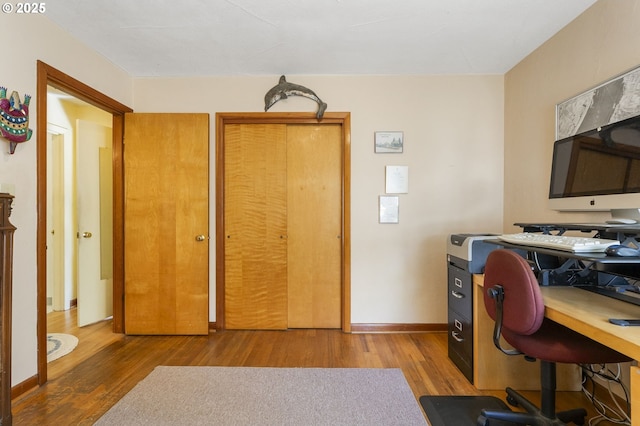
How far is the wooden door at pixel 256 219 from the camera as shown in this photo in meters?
2.84

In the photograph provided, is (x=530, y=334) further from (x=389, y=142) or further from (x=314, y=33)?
(x=314, y=33)

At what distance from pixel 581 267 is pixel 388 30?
193 cm

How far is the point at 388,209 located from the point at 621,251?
173 cm

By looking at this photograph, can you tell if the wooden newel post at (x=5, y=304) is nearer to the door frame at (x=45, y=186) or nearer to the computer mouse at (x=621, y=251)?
the door frame at (x=45, y=186)

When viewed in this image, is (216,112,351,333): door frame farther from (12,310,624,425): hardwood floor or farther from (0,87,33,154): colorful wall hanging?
(0,87,33,154): colorful wall hanging

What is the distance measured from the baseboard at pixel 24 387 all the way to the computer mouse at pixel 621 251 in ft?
10.5

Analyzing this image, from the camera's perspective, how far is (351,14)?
1920mm

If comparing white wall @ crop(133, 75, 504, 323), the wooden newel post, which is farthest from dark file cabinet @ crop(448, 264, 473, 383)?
the wooden newel post

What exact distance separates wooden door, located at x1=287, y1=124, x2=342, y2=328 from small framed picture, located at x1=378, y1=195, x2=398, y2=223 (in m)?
0.40

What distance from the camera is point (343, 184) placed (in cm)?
279

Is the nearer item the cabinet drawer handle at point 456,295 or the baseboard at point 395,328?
the cabinet drawer handle at point 456,295

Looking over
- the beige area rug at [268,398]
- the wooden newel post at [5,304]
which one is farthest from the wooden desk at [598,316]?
the wooden newel post at [5,304]

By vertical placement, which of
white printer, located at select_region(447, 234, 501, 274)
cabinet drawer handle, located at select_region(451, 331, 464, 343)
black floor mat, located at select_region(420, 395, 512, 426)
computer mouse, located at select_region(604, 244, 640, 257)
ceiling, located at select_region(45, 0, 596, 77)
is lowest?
black floor mat, located at select_region(420, 395, 512, 426)

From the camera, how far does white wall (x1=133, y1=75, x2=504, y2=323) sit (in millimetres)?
2750
